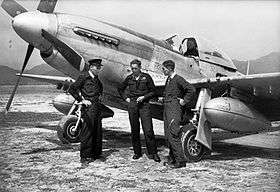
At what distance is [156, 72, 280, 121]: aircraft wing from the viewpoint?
611 cm

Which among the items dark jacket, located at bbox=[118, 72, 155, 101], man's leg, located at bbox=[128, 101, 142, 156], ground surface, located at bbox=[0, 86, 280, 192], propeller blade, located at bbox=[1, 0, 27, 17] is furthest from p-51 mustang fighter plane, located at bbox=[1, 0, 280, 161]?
man's leg, located at bbox=[128, 101, 142, 156]

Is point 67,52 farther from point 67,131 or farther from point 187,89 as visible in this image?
point 187,89

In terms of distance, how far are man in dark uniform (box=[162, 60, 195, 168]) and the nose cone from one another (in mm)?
2369

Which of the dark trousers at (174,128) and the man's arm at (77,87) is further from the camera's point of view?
the man's arm at (77,87)

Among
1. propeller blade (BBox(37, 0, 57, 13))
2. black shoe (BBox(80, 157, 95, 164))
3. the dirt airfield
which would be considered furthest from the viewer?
propeller blade (BBox(37, 0, 57, 13))

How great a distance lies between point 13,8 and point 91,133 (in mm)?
3224

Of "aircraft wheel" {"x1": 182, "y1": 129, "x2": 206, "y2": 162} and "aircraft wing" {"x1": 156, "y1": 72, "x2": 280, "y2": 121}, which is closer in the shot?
"aircraft wing" {"x1": 156, "y1": 72, "x2": 280, "y2": 121}

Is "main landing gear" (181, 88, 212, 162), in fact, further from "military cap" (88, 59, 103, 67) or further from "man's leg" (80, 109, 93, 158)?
"military cap" (88, 59, 103, 67)

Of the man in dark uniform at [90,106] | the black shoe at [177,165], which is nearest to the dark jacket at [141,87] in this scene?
the man in dark uniform at [90,106]

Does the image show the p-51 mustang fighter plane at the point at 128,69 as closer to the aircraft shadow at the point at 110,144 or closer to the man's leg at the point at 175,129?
the aircraft shadow at the point at 110,144

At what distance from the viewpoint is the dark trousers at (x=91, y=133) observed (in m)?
6.10

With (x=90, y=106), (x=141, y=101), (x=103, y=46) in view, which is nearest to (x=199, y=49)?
(x=103, y=46)

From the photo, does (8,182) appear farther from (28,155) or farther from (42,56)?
(42,56)

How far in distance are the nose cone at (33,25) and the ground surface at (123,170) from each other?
2256mm
